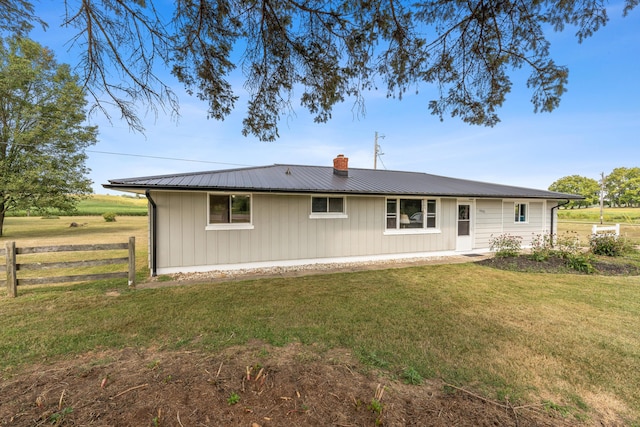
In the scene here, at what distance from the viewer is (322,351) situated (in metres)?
3.24

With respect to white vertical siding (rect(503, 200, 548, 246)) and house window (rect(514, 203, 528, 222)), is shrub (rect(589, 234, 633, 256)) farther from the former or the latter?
house window (rect(514, 203, 528, 222))

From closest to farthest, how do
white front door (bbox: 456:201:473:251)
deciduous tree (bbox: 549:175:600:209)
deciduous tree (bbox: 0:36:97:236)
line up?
white front door (bbox: 456:201:473:251)
deciduous tree (bbox: 0:36:97:236)
deciduous tree (bbox: 549:175:600:209)

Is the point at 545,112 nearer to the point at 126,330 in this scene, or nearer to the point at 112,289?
the point at 126,330

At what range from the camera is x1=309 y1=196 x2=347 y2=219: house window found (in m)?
8.98

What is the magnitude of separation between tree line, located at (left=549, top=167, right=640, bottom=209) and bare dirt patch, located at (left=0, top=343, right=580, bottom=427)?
81310 mm

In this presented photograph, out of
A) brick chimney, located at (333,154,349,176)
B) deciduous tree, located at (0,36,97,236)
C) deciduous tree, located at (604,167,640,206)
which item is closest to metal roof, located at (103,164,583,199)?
brick chimney, located at (333,154,349,176)

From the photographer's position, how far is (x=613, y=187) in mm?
71062

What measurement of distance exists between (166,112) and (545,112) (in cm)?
566

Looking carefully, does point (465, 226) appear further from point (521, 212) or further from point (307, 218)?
point (307, 218)

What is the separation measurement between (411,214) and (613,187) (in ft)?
319

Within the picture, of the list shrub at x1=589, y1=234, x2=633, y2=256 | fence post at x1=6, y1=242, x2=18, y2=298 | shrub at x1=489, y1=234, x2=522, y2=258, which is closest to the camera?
fence post at x1=6, y1=242, x2=18, y2=298

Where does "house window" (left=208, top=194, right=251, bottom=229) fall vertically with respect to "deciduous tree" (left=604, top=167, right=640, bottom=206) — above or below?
below

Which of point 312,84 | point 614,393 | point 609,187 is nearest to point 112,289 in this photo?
point 312,84

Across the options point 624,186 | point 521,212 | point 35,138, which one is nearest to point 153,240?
point 521,212
